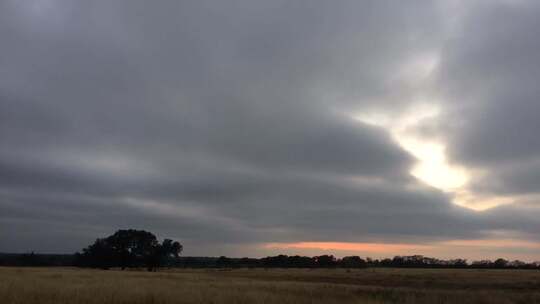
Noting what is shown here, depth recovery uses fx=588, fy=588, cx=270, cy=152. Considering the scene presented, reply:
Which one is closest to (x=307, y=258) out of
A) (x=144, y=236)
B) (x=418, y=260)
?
(x=418, y=260)

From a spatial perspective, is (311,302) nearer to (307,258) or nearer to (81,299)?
(81,299)

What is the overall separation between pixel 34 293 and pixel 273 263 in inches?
6148

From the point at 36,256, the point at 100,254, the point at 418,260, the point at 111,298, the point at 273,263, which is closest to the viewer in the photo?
the point at 111,298

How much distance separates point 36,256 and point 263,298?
495 ft

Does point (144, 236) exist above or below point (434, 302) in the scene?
above

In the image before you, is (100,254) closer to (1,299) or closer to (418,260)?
(1,299)

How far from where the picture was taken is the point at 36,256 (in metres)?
158

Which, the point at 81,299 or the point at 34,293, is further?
the point at 34,293

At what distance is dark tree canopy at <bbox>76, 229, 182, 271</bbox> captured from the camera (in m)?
115

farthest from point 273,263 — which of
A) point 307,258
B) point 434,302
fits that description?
point 434,302

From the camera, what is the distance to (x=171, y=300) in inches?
820

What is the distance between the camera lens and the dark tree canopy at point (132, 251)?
11512cm

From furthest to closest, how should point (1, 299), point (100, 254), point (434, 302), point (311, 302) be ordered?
point (100, 254) → point (434, 302) → point (311, 302) → point (1, 299)

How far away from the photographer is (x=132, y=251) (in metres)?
117
